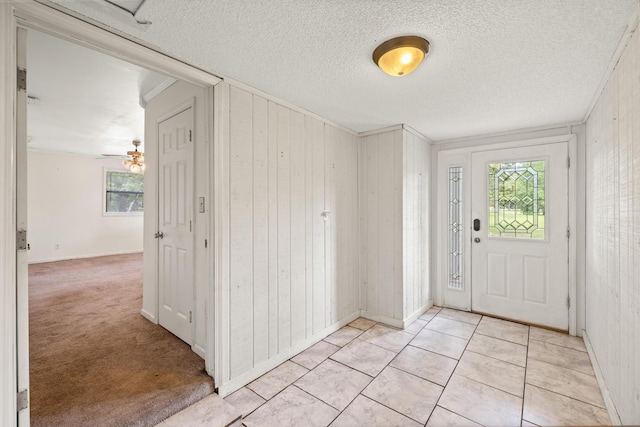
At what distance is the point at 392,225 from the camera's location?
313 centimetres

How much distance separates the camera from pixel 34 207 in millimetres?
5699

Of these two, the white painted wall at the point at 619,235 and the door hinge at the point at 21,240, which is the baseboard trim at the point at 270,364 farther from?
the white painted wall at the point at 619,235

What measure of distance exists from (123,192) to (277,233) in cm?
656

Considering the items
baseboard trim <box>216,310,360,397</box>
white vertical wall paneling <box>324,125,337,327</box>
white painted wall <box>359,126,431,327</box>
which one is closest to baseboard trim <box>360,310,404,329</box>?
white painted wall <box>359,126,431,327</box>

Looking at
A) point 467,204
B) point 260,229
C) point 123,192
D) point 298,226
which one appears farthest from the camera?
point 123,192

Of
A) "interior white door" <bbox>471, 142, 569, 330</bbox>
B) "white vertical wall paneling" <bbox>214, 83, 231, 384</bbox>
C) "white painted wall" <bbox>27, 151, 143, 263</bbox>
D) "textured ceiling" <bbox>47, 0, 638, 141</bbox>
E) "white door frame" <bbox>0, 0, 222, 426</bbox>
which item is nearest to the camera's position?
"white door frame" <bbox>0, 0, 222, 426</bbox>

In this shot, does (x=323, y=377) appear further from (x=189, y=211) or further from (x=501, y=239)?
(x=501, y=239)

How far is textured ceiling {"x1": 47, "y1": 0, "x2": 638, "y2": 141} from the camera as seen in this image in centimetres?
129

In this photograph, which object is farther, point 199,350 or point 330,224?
point 330,224

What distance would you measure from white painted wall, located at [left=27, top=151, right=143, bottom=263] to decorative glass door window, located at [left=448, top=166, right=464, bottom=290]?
7.40 metres

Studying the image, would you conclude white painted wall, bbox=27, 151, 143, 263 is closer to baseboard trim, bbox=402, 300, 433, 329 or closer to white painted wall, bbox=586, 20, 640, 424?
baseboard trim, bbox=402, 300, 433, 329

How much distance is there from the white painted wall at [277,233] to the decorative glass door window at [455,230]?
141 cm

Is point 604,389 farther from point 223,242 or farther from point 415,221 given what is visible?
point 223,242

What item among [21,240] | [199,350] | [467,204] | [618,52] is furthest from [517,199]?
[21,240]
